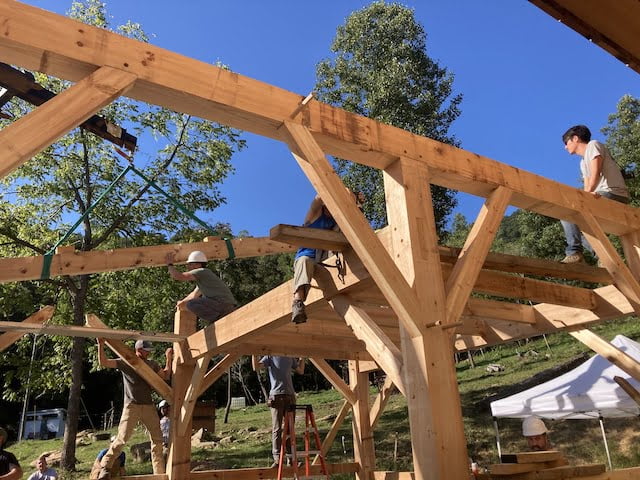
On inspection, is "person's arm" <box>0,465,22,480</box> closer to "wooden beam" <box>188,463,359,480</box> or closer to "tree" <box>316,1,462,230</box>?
"wooden beam" <box>188,463,359,480</box>

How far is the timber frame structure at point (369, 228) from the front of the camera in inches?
97.3

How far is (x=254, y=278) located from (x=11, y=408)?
50.8 feet

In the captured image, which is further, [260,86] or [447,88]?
[447,88]

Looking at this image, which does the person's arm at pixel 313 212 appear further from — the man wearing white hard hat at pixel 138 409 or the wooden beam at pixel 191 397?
the man wearing white hard hat at pixel 138 409

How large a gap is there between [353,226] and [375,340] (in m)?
0.74

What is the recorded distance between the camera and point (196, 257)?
5.40m

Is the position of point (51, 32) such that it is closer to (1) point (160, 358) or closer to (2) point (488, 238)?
(2) point (488, 238)

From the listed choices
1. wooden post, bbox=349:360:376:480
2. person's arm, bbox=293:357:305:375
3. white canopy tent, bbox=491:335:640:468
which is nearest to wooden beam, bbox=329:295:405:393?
person's arm, bbox=293:357:305:375

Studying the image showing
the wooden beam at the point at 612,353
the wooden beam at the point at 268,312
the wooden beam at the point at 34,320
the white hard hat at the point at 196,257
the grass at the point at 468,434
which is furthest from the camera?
the grass at the point at 468,434

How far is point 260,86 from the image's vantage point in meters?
2.92

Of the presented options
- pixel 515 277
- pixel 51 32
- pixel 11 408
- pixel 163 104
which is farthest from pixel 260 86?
pixel 11 408

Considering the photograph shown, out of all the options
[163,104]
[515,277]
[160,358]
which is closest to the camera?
[163,104]

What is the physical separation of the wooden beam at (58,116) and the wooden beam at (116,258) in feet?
8.28

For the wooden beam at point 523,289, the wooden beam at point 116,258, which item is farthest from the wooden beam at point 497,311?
the wooden beam at point 116,258
